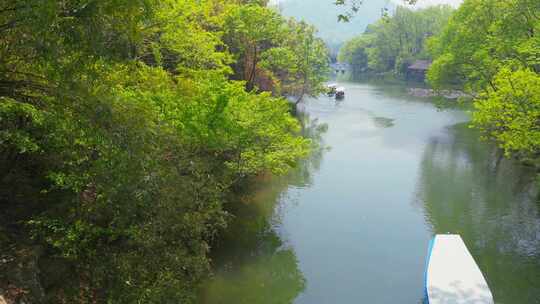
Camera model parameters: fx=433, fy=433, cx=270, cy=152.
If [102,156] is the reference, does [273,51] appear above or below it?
above

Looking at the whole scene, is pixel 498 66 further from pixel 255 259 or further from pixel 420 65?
pixel 420 65

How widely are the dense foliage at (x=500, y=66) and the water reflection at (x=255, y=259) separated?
402 inches

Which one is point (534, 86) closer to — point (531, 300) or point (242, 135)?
point (531, 300)

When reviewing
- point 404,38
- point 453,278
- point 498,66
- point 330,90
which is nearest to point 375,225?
point 453,278

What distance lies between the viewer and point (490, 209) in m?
20.3

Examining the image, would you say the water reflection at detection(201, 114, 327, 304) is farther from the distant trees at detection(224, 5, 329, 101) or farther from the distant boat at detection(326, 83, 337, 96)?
the distant boat at detection(326, 83, 337, 96)

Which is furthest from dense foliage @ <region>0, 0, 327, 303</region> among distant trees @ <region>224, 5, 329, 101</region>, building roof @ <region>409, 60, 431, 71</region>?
building roof @ <region>409, 60, 431, 71</region>

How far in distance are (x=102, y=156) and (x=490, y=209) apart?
18422 millimetres

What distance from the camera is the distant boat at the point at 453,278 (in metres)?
11.7


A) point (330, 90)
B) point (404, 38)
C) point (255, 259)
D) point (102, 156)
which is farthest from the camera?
point (404, 38)

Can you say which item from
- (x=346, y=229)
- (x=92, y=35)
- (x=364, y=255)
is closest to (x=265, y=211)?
(x=346, y=229)

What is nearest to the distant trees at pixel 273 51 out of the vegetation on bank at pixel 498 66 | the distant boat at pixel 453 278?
the vegetation on bank at pixel 498 66

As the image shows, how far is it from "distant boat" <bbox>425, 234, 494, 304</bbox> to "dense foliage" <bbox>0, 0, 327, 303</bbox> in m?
6.54

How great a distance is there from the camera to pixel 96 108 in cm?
746
